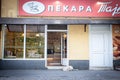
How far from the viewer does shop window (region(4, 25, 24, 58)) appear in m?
17.4

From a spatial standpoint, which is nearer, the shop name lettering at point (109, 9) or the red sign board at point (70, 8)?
the red sign board at point (70, 8)

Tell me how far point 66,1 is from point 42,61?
3.96m

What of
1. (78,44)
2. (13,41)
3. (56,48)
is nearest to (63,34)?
(56,48)

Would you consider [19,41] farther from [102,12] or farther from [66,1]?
[102,12]

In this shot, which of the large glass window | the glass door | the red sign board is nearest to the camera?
the red sign board

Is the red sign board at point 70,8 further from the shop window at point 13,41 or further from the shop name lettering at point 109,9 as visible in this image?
the shop window at point 13,41

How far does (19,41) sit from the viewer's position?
57.4ft

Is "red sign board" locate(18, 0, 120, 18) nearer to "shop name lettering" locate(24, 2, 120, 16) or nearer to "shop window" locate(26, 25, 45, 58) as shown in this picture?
"shop name lettering" locate(24, 2, 120, 16)

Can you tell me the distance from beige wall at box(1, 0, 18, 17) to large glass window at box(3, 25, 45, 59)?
74 centimetres

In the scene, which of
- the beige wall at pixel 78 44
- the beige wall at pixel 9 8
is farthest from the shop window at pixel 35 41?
the beige wall at pixel 78 44

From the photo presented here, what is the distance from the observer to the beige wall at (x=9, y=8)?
56.5ft

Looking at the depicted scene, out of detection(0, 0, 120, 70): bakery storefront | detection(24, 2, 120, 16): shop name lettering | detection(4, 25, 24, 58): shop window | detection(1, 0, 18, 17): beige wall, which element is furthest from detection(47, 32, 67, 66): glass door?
detection(1, 0, 18, 17): beige wall

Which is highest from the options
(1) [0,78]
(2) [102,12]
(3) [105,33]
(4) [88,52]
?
(2) [102,12]

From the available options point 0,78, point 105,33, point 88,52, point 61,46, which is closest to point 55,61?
point 61,46
